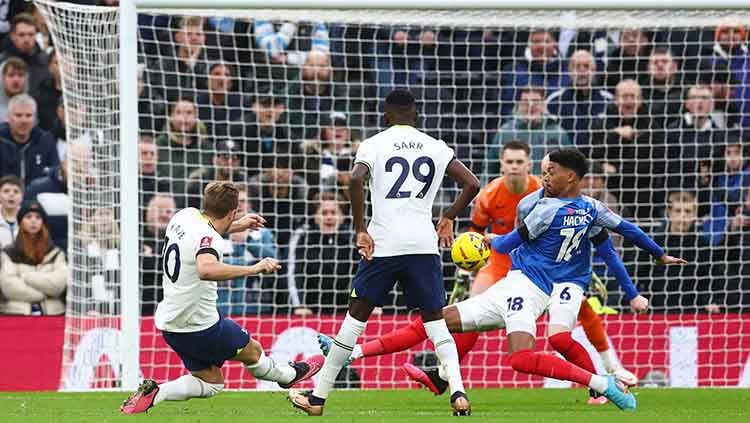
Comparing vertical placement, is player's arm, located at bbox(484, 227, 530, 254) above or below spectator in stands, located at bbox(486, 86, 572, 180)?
below

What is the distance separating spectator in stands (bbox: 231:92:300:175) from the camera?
45.2ft

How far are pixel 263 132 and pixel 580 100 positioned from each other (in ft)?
10.6

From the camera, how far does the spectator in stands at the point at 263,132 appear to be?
13.8 meters

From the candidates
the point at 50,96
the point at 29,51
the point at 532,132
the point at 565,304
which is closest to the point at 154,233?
the point at 50,96

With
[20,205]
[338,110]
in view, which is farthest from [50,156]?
[338,110]

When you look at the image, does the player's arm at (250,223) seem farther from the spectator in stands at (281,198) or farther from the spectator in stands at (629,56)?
the spectator in stands at (629,56)

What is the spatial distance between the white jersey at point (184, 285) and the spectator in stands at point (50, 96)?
559 cm

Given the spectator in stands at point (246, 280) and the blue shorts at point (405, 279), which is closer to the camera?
the blue shorts at point (405, 279)

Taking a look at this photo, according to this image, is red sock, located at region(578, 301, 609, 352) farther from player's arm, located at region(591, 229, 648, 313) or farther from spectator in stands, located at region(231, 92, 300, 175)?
spectator in stands, located at region(231, 92, 300, 175)

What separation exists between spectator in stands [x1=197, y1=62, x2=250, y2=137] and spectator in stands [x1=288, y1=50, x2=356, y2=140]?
1.65ft

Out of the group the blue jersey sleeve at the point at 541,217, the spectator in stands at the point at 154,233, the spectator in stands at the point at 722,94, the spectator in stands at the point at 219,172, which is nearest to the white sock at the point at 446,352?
the blue jersey sleeve at the point at 541,217

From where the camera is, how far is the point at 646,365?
42.4 feet

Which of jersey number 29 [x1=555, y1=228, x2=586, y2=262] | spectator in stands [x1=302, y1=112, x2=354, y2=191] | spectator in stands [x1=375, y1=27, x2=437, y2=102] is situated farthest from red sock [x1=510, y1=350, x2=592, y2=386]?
spectator in stands [x1=375, y1=27, x2=437, y2=102]

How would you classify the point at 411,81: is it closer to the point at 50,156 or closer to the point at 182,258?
the point at 50,156
